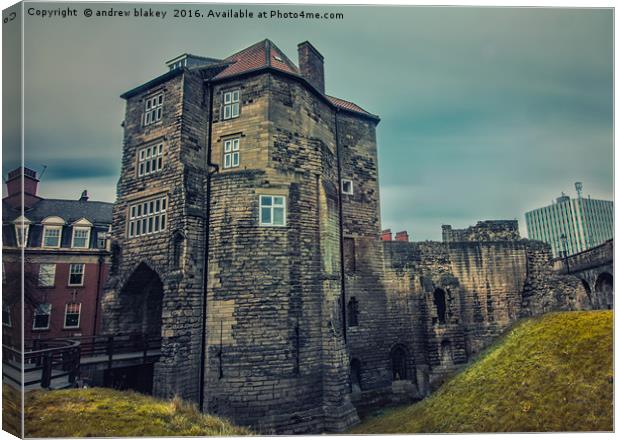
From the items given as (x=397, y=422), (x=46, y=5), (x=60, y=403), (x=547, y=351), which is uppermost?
(x=46, y=5)

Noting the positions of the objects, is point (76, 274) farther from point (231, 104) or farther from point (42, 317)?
point (231, 104)

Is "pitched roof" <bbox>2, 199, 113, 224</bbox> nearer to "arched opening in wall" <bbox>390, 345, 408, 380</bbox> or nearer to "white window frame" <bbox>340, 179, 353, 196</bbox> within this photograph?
"white window frame" <bbox>340, 179, 353, 196</bbox>

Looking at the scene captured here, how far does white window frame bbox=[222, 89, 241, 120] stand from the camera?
1552 centimetres

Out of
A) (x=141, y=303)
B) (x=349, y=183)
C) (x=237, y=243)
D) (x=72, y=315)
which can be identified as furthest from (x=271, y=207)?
(x=72, y=315)

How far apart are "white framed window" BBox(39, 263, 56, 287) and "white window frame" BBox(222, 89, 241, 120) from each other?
618 inches

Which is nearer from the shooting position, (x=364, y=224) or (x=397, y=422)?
(x=397, y=422)

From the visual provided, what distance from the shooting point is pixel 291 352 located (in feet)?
43.9

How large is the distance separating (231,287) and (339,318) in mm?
4201

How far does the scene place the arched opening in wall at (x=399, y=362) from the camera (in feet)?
60.5

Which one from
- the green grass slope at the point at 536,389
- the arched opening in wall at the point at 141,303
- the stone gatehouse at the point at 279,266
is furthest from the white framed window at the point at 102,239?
the green grass slope at the point at 536,389

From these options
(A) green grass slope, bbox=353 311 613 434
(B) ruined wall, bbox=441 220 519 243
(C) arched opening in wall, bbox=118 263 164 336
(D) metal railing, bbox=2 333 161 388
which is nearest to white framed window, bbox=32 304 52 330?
(D) metal railing, bbox=2 333 161 388

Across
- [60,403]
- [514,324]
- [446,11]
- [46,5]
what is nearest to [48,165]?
[46,5]

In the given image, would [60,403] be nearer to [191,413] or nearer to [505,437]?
[191,413]

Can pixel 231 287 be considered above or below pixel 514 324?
above
